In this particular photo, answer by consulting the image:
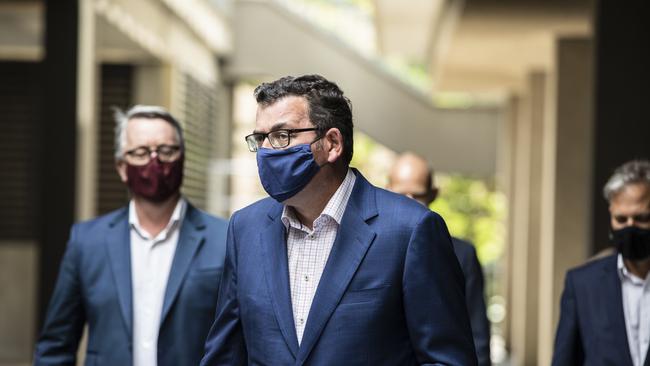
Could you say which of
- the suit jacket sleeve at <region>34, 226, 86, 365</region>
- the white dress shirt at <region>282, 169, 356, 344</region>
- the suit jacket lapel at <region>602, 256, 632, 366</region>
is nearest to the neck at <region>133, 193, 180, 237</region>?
the suit jacket sleeve at <region>34, 226, 86, 365</region>

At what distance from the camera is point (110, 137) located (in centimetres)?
1435

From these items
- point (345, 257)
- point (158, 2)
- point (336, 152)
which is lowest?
point (345, 257)

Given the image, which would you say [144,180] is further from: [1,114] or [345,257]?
[1,114]

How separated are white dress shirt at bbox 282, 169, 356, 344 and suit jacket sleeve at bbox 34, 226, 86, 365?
5.44 ft

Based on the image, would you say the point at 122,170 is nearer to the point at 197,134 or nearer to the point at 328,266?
the point at 328,266

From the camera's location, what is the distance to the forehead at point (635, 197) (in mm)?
5500

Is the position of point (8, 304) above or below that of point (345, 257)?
below

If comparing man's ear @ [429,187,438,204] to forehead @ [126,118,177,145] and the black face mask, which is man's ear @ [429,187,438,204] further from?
forehead @ [126,118,177,145]

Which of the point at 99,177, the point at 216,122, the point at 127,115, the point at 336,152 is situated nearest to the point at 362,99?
the point at 216,122

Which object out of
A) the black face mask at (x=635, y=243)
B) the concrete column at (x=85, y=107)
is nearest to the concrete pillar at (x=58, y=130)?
the concrete column at (x=85, y=107)

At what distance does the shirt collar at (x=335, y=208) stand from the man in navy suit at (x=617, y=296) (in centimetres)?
215

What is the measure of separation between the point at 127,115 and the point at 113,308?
2.88 feet

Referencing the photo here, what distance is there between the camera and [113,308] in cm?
479

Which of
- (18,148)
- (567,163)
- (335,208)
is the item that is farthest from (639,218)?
(18,148)
